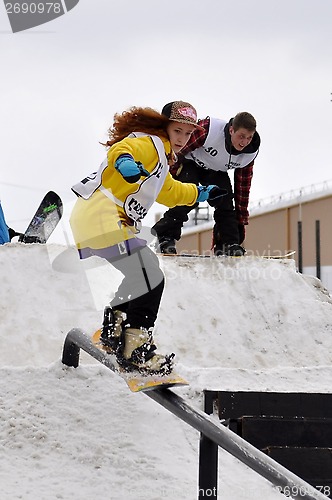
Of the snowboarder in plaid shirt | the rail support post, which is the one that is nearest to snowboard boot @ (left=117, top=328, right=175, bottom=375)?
the rail support post

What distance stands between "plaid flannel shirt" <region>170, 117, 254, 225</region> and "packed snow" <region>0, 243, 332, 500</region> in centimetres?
60

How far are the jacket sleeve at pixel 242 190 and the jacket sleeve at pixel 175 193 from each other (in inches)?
106

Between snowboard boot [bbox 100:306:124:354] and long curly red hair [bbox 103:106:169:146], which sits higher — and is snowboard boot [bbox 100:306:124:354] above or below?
below

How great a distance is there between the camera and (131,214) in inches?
142

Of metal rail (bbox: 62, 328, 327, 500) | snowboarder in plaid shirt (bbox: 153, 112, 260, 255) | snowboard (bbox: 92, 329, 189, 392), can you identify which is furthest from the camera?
snowboarder in plaid shirt (bbox: 153, 112, 260, 255)

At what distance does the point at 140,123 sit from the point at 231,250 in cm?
317

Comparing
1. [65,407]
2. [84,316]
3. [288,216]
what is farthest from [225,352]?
[288,216]

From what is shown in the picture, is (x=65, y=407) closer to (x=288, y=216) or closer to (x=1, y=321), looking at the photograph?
Answer: (x=1, y=321)

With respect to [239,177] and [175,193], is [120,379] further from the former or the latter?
[239,177]

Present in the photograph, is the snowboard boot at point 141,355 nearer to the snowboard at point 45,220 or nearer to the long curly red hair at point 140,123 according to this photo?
the long curly red hair at point 140,123

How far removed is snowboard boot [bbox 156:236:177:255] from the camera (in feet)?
22.0

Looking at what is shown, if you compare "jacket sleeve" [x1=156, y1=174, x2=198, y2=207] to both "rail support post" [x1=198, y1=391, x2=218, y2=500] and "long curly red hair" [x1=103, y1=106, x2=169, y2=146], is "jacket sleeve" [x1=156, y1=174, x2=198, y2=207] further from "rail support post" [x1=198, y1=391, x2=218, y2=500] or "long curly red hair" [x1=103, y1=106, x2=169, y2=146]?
"rail support post" [x1=198, y1=391, x2=218, y2=500]

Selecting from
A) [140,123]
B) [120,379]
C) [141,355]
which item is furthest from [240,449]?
[140,123]

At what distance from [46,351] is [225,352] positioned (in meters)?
1.44
